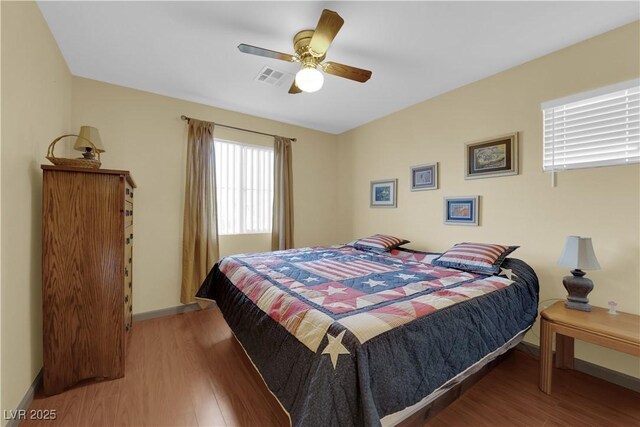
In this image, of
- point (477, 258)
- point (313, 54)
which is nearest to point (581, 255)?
point (477, 258)

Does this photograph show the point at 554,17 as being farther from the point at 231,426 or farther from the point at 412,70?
the point at 231,426

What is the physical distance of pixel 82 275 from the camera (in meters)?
1.72

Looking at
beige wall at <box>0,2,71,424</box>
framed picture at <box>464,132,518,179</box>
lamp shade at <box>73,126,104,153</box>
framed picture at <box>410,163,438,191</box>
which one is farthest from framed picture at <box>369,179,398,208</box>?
beige wall at <box>0,2,71,424</box>

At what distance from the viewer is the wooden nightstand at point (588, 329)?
58.2 inches

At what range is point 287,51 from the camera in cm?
219

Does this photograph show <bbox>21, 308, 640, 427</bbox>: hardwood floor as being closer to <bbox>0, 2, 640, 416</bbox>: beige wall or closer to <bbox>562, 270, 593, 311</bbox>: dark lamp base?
<bbox>0, 2, 640, 416</bbox>: beige wall

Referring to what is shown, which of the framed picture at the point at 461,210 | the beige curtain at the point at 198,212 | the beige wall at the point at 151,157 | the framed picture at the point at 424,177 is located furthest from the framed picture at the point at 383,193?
the beige curtain at the point at 198,212

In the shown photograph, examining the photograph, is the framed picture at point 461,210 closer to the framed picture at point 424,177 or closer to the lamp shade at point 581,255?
the framed picture at point 424,177

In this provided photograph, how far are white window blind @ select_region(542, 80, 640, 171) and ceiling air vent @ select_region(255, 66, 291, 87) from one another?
2.35m

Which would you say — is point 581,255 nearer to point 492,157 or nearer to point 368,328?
point 492,157

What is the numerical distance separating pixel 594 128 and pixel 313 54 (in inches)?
87.5

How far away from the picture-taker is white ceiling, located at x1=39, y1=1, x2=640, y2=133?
173 cm

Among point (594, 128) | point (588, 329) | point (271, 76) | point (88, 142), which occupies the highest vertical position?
point (271, 76)

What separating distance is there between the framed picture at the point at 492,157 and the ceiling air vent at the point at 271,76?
6.67 feet
